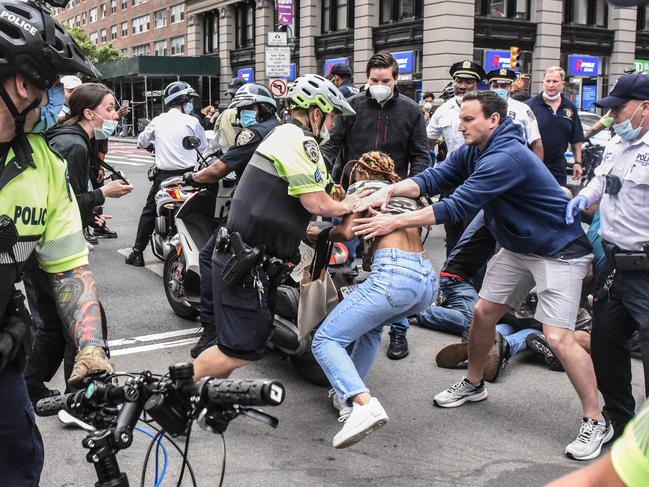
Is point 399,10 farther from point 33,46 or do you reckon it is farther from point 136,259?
point 33,46

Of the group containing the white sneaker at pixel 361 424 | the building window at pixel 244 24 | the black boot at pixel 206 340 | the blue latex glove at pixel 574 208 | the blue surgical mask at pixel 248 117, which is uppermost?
the building window at pixel 244 24

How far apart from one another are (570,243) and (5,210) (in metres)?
3.11

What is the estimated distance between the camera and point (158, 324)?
6.64m

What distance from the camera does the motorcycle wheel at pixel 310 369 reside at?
199 inches

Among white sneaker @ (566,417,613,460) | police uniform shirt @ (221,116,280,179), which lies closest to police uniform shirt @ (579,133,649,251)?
white sneaker @ (566,417,613,460)

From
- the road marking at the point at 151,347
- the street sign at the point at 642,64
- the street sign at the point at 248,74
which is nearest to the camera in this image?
the road marking at the point at 151,347

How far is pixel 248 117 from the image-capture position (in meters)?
6.04

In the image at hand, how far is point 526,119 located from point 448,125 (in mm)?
855

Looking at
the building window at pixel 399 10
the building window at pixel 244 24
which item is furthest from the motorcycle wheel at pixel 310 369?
the building window at pixel 244 24

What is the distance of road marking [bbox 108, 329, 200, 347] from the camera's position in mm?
6105

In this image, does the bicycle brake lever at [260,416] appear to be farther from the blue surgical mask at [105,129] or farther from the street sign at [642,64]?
the street sign at [642,64]

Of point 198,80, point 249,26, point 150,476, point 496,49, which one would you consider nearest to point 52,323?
point 150,476

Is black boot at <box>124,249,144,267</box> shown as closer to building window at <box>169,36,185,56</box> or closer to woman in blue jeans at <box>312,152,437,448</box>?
woman in blue jeans at <box>312,152,437,448</box>

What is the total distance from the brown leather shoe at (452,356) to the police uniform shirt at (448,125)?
300cm
